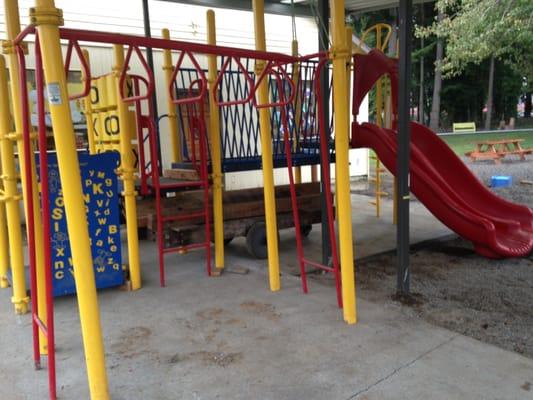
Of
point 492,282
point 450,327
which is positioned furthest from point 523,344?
point 492,282

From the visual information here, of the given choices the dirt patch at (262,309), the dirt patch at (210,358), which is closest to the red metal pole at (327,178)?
the dirt patch at (262,309)

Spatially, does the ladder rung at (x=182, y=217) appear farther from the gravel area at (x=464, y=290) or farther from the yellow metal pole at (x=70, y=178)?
the yellow metal pole at (x=70, y=178)

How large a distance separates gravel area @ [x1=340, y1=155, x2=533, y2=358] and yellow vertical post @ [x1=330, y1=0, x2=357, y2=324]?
605mm

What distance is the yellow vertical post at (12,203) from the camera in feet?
13.1

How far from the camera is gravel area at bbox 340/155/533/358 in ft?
11.9

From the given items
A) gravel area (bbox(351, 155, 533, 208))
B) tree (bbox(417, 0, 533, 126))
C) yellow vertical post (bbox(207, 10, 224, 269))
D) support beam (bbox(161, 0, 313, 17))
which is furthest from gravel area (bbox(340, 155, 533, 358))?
tree (bbox(417, 0, 533, 126))

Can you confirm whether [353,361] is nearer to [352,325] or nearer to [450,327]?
[352,325]

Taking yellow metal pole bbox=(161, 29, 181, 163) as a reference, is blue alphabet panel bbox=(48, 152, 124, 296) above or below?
below

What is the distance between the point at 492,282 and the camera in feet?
15.8

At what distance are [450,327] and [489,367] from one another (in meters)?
0.67

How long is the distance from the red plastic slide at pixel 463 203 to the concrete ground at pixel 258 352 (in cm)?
195

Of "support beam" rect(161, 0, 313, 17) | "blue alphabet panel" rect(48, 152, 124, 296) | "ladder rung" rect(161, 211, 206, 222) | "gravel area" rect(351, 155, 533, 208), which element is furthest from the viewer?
"gravel area" rect(351, 155, 533, 208)

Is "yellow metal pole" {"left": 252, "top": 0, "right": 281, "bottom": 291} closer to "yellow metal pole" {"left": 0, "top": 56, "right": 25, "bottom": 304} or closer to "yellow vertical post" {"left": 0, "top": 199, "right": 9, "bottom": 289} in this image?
"yellow metal pole" {"left": 0, "top": 56, "right": 25, "bottom": 304}

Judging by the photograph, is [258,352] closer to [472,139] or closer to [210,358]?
[210,358]
